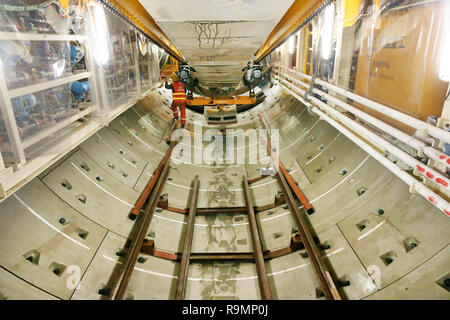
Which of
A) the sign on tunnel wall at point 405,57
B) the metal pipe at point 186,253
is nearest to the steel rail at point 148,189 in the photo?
the metal pipe at point 186,253

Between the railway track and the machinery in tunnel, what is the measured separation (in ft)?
0.07

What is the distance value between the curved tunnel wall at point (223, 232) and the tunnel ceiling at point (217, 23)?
6.49 feet

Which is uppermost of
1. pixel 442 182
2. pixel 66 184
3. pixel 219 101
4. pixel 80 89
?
pixel 80 89

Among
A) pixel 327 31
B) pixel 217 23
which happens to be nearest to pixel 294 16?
pixel 327 31

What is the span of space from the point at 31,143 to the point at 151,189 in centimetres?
222

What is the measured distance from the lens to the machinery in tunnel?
7.16 feet

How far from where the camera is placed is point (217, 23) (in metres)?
3.12

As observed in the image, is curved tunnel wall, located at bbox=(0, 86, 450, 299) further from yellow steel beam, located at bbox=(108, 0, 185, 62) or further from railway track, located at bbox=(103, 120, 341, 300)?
yellow steel beam, located at bbox=(108, 0, 185, 62)

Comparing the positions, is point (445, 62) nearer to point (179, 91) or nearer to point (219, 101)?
point (179, 91)

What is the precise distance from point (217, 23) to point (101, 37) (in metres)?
1.50

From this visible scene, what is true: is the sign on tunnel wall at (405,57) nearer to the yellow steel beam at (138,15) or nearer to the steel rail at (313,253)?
the steel rail at (313,253)

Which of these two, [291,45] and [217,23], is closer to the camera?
[217,23]

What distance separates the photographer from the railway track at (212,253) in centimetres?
270

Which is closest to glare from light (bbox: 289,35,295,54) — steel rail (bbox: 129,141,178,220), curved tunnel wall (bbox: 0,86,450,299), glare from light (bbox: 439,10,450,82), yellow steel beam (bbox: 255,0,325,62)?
yellow steel beam (bbox: 255,0,325,62)
